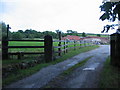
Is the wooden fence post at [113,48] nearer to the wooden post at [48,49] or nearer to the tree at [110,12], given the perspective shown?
the tree at [110,12]

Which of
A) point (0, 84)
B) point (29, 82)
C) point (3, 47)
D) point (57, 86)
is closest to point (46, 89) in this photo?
point (57, 86)

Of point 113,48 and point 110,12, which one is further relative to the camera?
point 110,12

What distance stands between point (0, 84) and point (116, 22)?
548cm

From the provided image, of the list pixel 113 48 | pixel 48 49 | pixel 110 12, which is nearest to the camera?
pixel 113 48

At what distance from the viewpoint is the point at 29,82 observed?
12.1 feet

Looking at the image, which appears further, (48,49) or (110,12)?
(48,49)

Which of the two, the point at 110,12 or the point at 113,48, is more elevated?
the point at 110,12

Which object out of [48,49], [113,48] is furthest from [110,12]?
[48,49]

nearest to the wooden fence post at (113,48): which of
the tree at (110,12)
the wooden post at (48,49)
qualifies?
the tree at (110,12)

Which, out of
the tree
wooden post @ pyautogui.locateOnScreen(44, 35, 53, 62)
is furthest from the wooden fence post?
wooden post @ pyautogui.locateOnScreen(44, 35, 53, 62)

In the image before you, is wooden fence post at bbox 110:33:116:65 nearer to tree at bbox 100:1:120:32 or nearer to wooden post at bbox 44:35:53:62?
tree at bbox 100:1:120:32

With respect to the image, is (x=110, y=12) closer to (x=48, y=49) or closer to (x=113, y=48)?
(x=113, y=48)

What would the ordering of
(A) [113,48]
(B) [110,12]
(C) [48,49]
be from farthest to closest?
(C) [48,49], (B) [110,12], (A) [113,48]

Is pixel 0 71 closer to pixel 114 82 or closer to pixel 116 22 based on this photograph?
pixel 114 82
